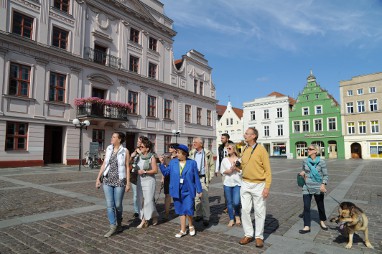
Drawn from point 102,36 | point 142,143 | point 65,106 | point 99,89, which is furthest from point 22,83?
point 142,143

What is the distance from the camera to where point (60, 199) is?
7.43 m

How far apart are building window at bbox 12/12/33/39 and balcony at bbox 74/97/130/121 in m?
5.49

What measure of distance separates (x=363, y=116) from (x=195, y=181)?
45855 mm

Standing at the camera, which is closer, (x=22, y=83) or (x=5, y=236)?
(x=5, y=236)

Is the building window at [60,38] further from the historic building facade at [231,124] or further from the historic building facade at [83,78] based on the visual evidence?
the historic building facade at [231,124]

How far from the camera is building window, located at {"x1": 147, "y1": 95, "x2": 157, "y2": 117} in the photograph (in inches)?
1045

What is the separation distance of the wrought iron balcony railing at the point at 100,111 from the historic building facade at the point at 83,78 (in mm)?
78

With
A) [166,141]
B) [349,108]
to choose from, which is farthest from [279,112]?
[166,141]

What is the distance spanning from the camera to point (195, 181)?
15.3 feet

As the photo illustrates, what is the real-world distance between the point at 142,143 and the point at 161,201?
3.06 m

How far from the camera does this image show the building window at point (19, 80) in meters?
16.9

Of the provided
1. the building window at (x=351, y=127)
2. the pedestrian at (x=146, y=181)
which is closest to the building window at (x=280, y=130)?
the building window at (x=351, y=127)

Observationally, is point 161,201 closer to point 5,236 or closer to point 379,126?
point 5,236

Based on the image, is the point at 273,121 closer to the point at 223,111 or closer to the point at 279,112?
the point at 279,112
